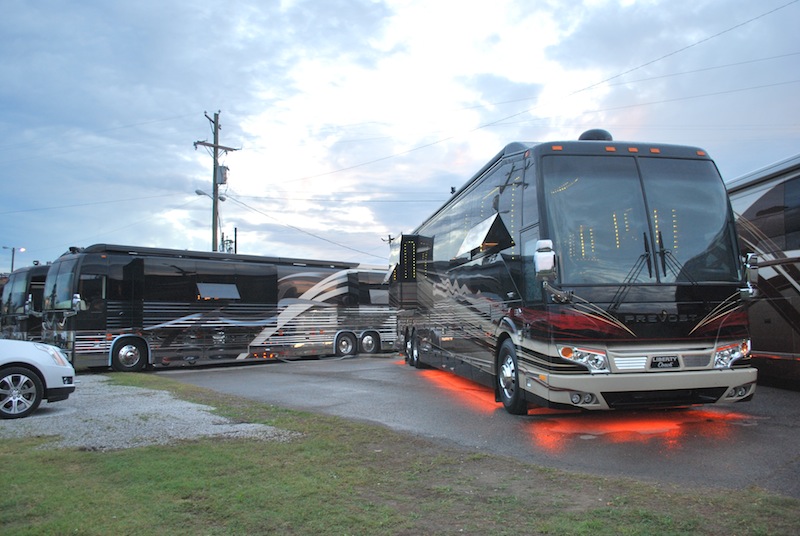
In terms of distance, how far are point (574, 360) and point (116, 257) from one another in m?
14.6

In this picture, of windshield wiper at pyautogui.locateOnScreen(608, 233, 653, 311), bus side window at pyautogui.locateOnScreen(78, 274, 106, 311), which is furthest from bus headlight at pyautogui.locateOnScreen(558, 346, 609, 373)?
bus side window at pyautogui.locateOnScreen(78, 274, 106, 311)

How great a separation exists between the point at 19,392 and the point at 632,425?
26.8 ft

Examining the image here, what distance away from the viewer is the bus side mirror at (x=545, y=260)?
6598 mm

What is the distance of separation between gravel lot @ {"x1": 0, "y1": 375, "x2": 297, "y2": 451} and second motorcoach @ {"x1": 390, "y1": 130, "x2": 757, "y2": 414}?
3211 millimetres

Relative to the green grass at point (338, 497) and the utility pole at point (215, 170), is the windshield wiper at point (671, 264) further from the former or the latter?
the utility pole at point (215, 170)

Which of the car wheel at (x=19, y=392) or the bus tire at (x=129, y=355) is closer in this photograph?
the car wheel at (x=19, y=392)

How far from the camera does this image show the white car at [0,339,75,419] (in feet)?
27.7

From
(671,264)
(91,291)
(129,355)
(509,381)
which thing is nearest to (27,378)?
(509,381)

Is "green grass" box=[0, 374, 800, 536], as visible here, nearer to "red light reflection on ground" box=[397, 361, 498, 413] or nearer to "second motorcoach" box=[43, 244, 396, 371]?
"red light reflection on ground" box=[397, 361, 498, 413]

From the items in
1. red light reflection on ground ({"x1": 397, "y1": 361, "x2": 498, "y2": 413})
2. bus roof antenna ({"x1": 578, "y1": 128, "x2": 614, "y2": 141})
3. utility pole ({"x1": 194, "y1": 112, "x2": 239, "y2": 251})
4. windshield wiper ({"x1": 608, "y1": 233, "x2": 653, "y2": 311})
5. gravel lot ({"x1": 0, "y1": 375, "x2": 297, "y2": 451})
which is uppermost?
utility pole ({"x1": 194, "y1": 112, "x2": 239, "y2": 251})

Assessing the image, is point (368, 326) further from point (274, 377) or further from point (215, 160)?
point (215, 160)

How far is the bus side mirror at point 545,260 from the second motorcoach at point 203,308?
13789 mm

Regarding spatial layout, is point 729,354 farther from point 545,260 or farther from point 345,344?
point 345,344

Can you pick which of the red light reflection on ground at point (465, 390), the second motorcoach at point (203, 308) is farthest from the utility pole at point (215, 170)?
the red light reflection on ground at point (465, 390)
